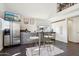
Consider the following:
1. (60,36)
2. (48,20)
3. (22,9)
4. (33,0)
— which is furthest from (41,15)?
(33,0)

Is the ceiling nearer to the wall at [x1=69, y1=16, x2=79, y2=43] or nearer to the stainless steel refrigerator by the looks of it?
the stainless steel refrigerator

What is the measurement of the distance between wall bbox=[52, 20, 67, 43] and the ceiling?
1.23 m

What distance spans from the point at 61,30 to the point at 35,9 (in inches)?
111

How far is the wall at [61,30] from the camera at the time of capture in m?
7.28

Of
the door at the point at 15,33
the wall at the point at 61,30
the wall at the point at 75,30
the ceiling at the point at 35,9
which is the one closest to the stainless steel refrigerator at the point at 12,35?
the door at the point at 15,33

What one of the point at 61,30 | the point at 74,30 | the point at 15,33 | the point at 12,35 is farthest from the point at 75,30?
the point at 12,35

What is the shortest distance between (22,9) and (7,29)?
8.82 feet

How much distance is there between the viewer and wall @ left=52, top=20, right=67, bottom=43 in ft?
23.9

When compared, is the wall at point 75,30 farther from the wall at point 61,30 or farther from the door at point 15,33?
the door at point 15,33

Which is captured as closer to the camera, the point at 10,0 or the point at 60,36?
the point at 10,0

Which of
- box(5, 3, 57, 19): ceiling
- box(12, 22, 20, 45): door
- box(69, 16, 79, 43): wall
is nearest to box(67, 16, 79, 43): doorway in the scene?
box(69, 16, 79, 43): wall

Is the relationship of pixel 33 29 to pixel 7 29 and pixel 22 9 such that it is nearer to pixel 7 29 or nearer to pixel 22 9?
pixel 22 9

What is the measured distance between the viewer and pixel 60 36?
8.09m

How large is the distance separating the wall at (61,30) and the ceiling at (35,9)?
1228 mm
